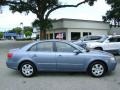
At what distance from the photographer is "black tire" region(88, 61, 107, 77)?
829 cm

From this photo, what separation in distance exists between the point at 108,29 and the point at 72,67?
2722 centimetres

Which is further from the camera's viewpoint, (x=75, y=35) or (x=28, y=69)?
(x=75, y=35)

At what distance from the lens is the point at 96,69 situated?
8.31m

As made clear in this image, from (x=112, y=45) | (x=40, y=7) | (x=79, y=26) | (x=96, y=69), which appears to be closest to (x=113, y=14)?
(x=79, y=26)

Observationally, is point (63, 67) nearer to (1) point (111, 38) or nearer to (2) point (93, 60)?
(2) point (93, 60)

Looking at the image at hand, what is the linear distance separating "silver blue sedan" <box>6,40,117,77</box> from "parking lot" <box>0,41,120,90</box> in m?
0.33

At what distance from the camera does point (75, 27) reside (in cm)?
3077

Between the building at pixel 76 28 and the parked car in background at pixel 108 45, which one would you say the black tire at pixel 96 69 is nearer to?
the parked car in background at pixel 108 45

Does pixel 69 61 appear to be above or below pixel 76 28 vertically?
below

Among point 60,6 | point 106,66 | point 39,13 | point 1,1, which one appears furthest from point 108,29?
point 106,66

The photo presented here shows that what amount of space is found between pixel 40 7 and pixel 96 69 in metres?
21.8

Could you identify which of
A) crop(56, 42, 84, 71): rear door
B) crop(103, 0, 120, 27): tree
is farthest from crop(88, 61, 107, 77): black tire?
crop(103, 0, 120, 27): tree

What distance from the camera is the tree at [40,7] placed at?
93.1ft

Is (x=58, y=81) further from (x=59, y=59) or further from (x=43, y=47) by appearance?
(x=43, y=47)
